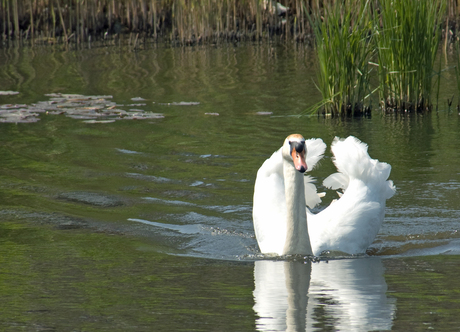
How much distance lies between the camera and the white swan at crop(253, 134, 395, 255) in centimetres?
504

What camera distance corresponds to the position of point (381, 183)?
18.7 ft

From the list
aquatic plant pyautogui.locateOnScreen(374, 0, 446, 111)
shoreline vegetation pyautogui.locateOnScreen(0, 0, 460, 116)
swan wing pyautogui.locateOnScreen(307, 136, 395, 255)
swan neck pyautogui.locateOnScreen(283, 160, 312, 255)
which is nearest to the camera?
swan neck pyautogui.locateOnScreen(283, 160, 312, 255)

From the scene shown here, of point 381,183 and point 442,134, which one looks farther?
point 442,134

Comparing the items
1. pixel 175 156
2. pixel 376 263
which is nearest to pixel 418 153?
pixel 175 156

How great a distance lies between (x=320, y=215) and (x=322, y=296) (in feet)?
5.09

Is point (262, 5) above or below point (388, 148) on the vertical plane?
above

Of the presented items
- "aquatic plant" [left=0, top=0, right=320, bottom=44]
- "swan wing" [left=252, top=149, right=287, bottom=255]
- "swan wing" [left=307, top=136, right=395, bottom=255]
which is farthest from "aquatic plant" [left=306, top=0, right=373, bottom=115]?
"aquatic plant" [left=0, top=0, right=320, bottom=44]

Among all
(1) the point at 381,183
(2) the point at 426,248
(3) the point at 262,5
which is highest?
(3) the point at 262,5

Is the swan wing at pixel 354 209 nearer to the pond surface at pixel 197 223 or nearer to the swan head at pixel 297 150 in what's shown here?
the pond surface at pixel 197 223

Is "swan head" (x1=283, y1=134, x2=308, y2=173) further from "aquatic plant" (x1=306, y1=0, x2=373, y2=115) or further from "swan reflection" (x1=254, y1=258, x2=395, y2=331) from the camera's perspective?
"aquatic plant" (x1=306, y1=0, x2=373, y2=115)

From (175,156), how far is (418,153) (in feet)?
8.90

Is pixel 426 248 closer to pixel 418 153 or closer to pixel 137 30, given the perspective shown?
pixel 418 153

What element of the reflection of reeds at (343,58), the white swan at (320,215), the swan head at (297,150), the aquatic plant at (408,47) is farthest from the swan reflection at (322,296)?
the aquatic plant at (408,47)

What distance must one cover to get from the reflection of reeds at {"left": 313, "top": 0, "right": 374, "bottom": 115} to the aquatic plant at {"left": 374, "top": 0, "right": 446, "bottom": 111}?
24 centimetres
